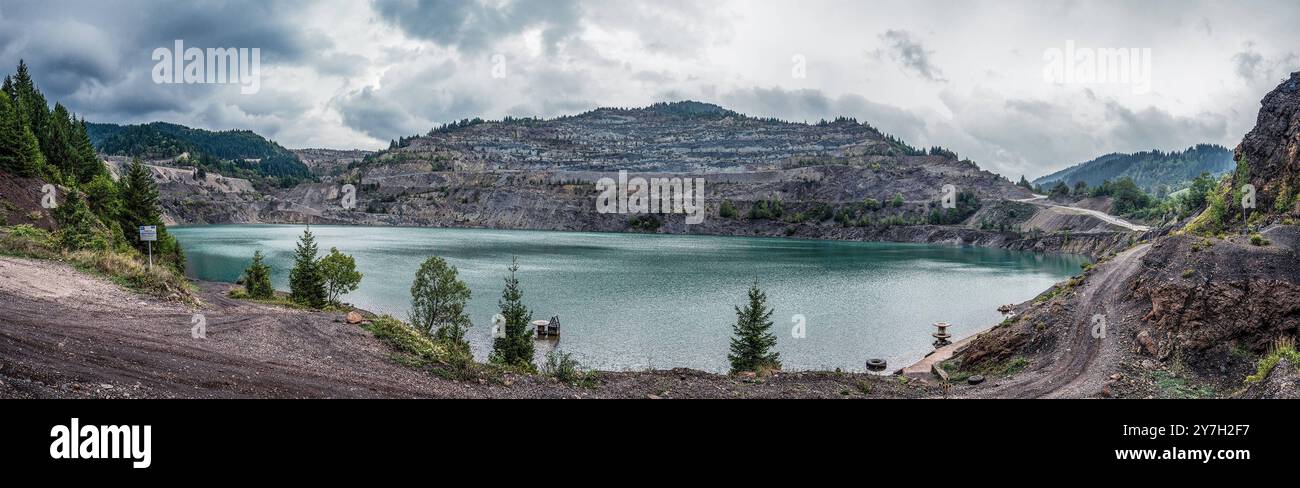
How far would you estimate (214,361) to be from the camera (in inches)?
482

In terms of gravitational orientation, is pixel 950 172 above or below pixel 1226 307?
above

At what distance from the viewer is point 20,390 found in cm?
876

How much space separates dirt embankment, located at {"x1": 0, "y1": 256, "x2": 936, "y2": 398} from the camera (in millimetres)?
10297

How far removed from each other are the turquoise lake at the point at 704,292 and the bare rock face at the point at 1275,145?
15.4m

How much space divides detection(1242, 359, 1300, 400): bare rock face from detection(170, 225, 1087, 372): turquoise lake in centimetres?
1634

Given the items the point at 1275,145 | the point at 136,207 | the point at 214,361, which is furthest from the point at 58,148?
the point at 1275,145

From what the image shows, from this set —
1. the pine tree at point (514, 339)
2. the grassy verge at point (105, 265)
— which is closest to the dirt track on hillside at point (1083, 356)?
the pine tree at point (514, 339)

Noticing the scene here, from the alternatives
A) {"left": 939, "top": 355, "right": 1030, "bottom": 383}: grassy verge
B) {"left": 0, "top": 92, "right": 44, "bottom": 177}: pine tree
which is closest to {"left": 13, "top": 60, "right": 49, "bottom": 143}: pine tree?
{"left": 0, "top": 92, "right": 44, "bottom": 177}: pine tree

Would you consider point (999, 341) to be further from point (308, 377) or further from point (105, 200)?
point (105, 200)
